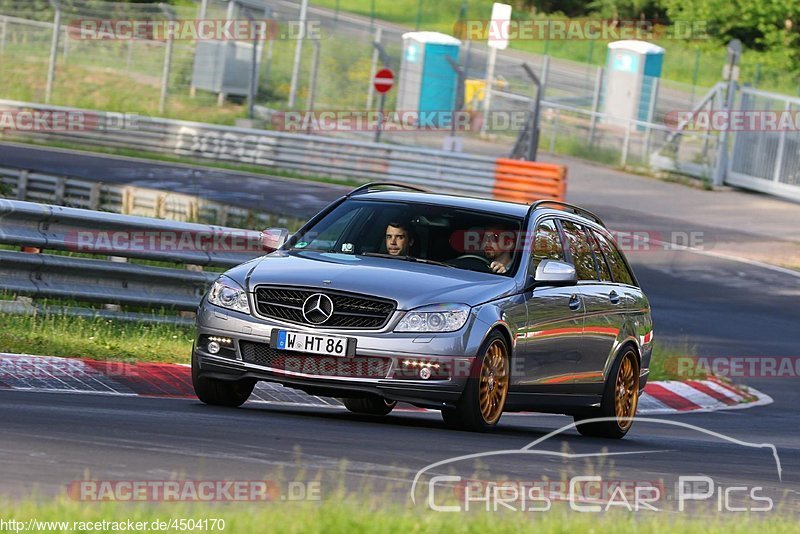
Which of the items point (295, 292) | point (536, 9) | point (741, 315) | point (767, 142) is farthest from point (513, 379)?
point (536, 9)

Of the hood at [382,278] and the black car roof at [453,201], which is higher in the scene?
the black car roof at [453,201]

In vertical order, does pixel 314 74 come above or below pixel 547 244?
above

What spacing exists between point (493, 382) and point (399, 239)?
1.29 metres

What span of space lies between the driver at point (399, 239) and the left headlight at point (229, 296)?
3.99ft

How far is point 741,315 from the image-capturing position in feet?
72.1

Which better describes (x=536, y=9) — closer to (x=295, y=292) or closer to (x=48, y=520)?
(x=295, y=292)

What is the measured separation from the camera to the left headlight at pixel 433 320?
9.55 meters

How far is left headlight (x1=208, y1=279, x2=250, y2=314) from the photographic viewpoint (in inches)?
389

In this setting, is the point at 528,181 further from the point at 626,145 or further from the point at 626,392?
the point at 626,392

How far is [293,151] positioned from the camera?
115ft

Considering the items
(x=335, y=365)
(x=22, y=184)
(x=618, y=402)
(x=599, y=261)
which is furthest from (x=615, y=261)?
(x=22, y=184)

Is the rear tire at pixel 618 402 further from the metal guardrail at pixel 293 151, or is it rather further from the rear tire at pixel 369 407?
the metal guardrail at pixel 293 151

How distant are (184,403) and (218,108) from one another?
34132 mm

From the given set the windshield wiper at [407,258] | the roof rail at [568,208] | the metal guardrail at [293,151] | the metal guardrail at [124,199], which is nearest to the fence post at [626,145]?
the metal guardrail at [293,151]
